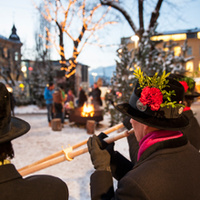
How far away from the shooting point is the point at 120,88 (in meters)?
7.53

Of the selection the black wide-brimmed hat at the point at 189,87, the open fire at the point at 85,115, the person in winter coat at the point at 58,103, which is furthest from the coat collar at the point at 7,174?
the person in winter coat at the point at 58,103

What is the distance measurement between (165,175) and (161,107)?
500 millimetres

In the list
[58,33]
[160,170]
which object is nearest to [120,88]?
[160,170]

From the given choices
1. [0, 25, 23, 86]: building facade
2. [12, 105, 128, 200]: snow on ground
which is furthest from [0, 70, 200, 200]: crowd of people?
[0, 25, 23, 86]: building facade

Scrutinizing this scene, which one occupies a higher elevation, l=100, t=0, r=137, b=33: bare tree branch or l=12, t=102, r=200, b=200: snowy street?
l=100, t=0, r=137, b=33: bare tree branch

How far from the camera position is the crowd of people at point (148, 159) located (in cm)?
124

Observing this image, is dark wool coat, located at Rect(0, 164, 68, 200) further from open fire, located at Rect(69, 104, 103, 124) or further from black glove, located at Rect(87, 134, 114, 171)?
open fire, located at Rect(69, 104, 103, 124)

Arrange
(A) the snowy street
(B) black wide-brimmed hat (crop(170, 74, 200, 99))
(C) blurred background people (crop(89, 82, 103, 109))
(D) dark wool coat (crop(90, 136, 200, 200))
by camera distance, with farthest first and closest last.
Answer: (C) blurred background people (crop(89, 82, 103, 109)) → (A) the snowy street → (B) black wide-brimmed hat (crop(170, 74, 200, 99)) → (D) dark wool coat (crop(90, 136, 200, 200))

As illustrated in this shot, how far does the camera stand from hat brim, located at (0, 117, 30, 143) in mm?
1587

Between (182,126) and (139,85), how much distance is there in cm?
48

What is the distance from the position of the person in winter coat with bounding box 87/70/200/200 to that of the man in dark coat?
1.06 feet

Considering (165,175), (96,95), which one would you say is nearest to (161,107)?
(165,175)

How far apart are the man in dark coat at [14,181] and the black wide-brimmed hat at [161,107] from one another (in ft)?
2.78

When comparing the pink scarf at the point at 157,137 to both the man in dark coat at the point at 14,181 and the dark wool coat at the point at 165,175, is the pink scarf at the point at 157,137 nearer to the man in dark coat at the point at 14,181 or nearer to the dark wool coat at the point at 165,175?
the dark wool coat at the point at 165,175
